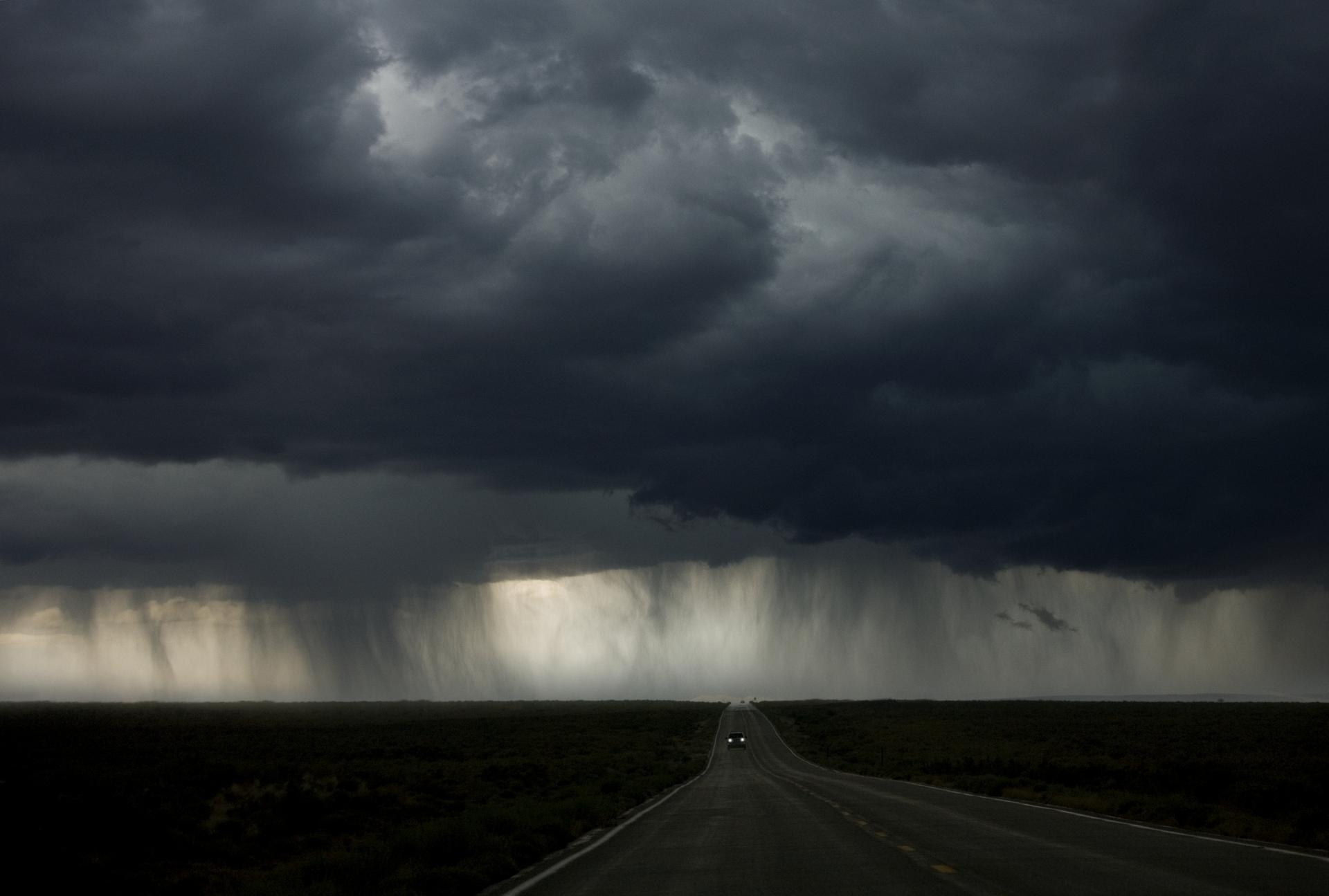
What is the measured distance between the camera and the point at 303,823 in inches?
1377

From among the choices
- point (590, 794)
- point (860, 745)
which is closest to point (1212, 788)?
point (590, 794)

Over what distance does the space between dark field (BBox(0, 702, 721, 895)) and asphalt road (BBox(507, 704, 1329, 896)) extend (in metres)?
2.07

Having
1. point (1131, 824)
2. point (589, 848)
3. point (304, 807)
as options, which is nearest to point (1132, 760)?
point (1131, 824)

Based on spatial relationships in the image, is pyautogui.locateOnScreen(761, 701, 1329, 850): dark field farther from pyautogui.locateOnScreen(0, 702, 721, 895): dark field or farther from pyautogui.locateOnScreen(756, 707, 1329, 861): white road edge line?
pyautogui.locateOnScreen(0, 702, 721, 895): dark field

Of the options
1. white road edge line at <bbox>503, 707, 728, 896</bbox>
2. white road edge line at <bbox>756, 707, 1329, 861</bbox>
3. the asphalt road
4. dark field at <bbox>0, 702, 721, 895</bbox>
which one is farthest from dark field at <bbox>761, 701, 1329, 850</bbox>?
dark field at <bbox>0, 702, 721, 895</bbox>

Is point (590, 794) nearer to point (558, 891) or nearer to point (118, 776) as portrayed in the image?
point (118, 776)

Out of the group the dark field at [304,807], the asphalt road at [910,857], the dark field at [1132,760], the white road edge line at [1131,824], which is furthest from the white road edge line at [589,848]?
the dark field at [1132,760]

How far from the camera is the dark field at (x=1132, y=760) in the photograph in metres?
29.9

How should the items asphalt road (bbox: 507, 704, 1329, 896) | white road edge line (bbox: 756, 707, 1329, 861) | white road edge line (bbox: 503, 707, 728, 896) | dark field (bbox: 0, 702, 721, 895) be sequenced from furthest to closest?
dark field (bbox: 0, 702, 721, 895), white road edge line (bbox: 756, 707, 1329, 861), white road edge line (bbox: 503, 707, 728, 896), asphalt road (bbox: 507, 704, 1329, 896)

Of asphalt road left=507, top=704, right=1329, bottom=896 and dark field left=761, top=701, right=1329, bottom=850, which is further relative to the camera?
dark field left=761, top=701, right=1329, bottom=850

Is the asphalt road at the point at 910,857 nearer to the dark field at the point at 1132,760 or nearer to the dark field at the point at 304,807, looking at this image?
the dark field at the point at 304,807

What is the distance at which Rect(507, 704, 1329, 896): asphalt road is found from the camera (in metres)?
13.8

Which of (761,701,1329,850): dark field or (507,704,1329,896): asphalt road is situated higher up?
(507,704,1329,896): asphalt road

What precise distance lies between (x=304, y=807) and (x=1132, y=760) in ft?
133
